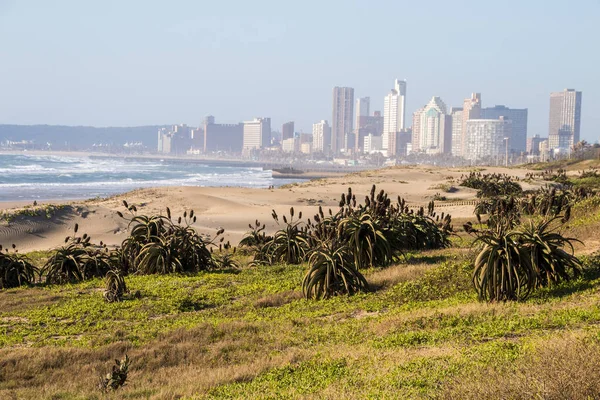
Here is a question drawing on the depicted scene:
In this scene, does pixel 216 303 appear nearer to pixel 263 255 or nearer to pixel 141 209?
pixel 263 255

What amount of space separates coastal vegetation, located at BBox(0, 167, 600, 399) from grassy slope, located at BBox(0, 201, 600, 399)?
25 mm

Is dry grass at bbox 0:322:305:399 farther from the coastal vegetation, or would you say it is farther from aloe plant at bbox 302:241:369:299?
aloe plant at bbox 302:241:369:299

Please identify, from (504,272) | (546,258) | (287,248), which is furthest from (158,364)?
(287,248)

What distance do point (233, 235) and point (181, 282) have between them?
11.8 m

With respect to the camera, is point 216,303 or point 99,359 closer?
point 99,359

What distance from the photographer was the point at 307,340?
9.06 m

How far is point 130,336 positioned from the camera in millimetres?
9461

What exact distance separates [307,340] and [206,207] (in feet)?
80.0

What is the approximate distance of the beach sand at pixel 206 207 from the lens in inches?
997

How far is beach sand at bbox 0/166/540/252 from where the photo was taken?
83.1ft

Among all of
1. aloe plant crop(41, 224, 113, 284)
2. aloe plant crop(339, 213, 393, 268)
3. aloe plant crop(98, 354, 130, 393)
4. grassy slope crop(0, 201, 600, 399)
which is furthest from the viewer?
aloe plant crop(41, 224, 113, 284)

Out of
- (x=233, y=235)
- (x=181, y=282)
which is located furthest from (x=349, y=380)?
(x=233, y=235)

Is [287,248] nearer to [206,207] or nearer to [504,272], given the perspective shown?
[504,272]

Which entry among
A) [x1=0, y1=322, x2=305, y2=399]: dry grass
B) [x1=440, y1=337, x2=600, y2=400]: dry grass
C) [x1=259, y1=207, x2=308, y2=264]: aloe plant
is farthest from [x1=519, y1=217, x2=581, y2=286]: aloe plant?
[x1=259, y1=207, x2=308, y2=264]: aloe plant
